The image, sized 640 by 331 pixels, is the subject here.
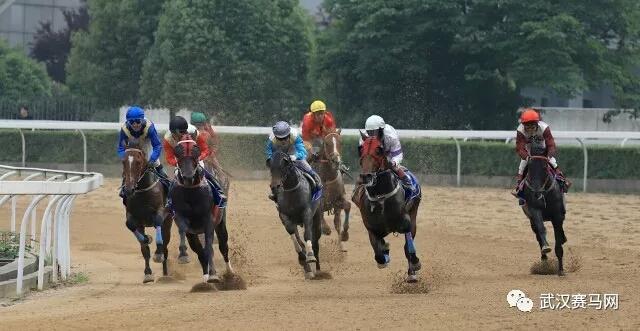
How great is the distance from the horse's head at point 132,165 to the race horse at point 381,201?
197 centimetres

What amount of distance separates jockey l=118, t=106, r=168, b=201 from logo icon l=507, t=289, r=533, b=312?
362 centimetres

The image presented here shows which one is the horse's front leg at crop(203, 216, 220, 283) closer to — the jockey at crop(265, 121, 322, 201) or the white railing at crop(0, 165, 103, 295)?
the jockey at crop(265, 121, 322, 201)

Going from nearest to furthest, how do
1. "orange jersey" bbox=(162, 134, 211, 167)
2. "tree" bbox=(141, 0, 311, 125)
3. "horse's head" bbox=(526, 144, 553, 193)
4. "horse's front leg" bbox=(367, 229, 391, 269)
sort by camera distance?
1. "horse's front leg" bbox=(367, 229, 391, 269)
2. "orange jersey" bbox=(162, 134, 211, 167)
3. "horse's head" bbox=(526, 144, 553, 193)
4. "tree" bbox=(141, 0, 311, 125)

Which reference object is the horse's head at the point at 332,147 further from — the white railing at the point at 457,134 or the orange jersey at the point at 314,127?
the white railing at the point at 457,134

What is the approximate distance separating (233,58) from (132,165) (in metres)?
22.2

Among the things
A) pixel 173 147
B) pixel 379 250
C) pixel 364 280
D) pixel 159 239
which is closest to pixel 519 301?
pixel 379 250

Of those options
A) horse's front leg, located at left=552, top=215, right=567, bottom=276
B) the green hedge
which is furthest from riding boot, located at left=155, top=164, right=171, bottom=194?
the green hedge

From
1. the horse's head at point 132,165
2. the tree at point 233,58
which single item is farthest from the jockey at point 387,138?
the tree at point 233,58

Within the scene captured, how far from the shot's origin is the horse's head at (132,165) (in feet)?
38.7

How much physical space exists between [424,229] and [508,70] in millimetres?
13304

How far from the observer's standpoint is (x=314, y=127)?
14227 mm

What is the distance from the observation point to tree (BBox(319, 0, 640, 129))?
3017 cm

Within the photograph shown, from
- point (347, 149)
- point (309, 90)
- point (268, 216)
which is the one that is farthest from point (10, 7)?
point (268, 216)

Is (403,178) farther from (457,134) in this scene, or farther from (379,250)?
(457,134)
